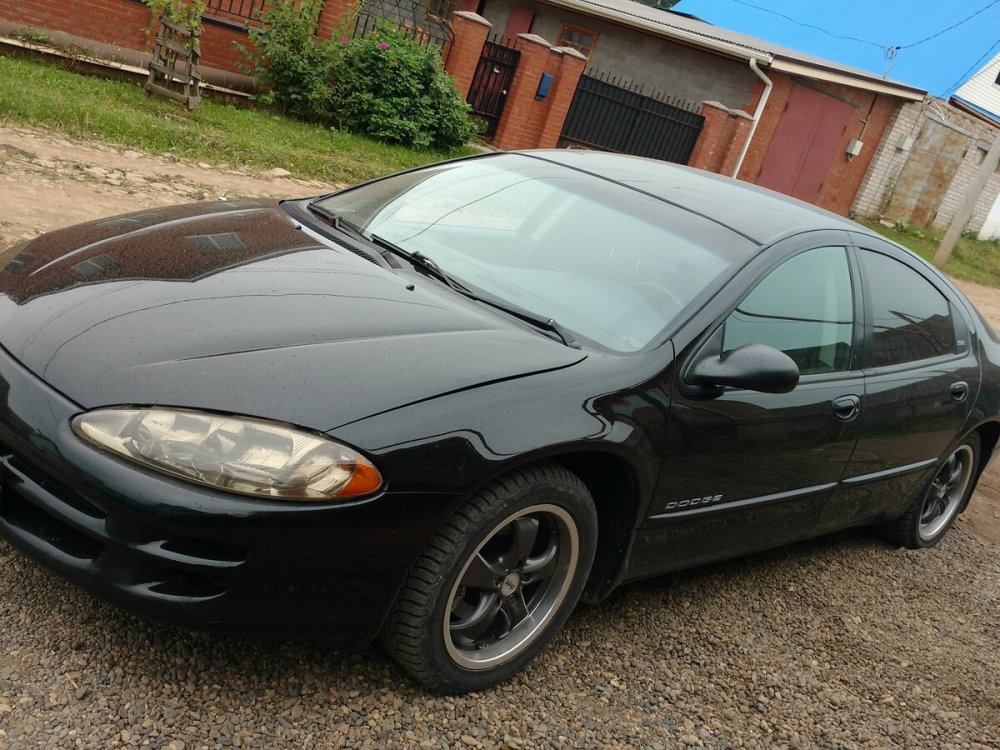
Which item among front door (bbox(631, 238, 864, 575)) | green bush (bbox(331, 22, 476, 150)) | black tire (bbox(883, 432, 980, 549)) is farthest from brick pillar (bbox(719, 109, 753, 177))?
front door (bbox(631, 238, 864, 575))

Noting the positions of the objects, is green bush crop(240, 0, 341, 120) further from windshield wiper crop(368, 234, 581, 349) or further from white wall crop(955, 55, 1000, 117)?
white wall crop(955, 55, 1000, 117)

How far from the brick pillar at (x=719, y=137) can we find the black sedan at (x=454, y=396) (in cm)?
1552

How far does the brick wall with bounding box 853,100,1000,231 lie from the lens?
79.9 ft

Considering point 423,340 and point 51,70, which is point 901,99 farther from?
point 423,340

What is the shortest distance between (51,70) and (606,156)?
9202 millimetres

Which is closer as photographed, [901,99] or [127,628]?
[127,628]

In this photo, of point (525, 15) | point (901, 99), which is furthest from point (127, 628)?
point (901, 99)

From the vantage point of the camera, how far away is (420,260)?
3441 millimetres

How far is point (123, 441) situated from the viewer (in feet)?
7.81

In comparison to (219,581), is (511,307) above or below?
above

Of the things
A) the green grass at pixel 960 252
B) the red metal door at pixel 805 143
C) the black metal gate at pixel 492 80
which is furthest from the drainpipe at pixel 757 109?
the black metal gate at pixel 492 80

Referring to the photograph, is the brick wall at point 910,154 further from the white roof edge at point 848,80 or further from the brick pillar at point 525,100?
the brick pillar at point 525,100

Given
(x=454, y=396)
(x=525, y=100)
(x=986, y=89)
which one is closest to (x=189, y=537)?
(x=454, y=396)

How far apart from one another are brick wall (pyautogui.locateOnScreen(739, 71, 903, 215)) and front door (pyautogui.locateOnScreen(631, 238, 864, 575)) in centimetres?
1852
